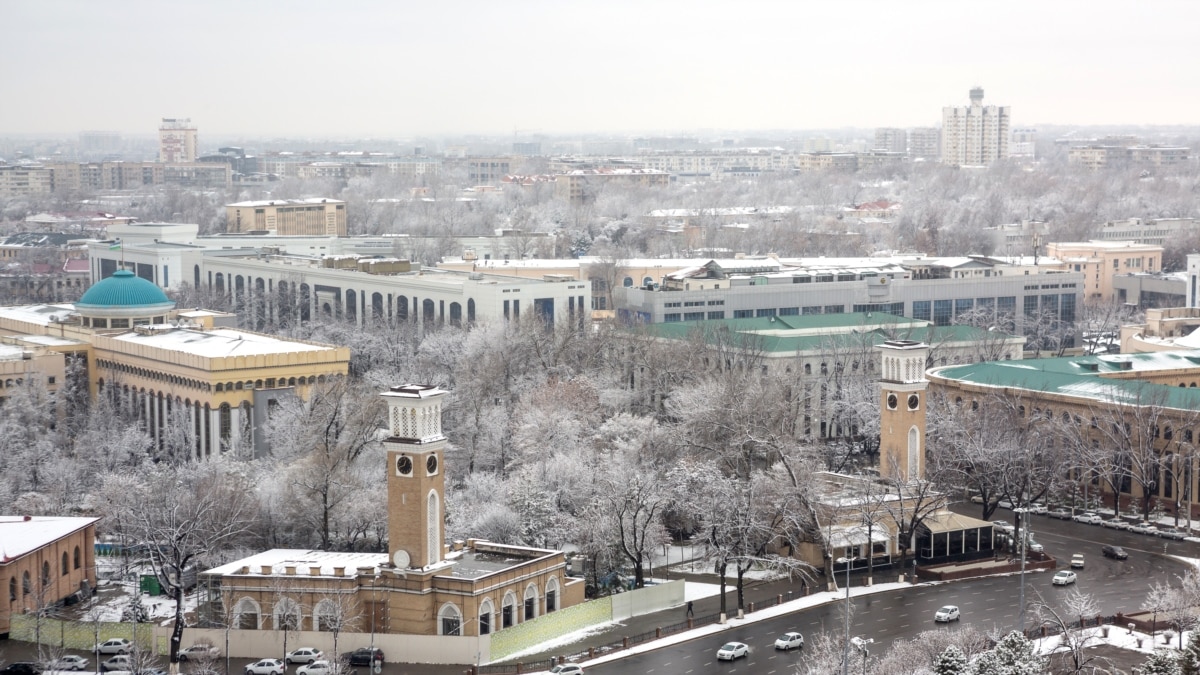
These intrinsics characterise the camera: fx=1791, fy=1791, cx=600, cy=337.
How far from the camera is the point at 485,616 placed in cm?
4956

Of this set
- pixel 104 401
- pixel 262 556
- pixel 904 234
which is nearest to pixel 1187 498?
pixel 262 556

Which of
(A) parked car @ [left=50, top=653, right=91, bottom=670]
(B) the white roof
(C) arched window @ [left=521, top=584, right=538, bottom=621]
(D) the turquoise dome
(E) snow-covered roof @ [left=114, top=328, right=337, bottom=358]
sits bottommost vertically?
(A) parked car @ [left=50, top=653, right=91, bottom=670]

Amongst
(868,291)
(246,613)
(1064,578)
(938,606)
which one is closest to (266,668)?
(246,613)

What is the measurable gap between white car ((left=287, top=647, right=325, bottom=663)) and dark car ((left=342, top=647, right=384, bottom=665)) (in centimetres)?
72

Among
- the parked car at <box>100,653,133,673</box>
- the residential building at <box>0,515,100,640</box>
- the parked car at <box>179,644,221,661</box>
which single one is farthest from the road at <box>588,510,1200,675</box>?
the residential building at <box>0,515,100,640</box>

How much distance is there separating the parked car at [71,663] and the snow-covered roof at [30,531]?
181 inches

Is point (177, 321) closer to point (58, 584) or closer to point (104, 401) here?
point (104, 401)

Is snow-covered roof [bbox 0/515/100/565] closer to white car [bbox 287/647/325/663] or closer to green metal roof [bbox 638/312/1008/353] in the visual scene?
white car [bbox 287/647/325/663]

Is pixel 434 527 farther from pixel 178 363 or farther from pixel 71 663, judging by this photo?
pixel 178 363

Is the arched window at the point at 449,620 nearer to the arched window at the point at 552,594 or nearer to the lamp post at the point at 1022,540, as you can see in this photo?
Result: the arched window at the point at 552,594

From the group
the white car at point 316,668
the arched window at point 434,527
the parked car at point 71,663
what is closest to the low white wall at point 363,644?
the white car at point 316,668

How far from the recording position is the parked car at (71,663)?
47750 mm

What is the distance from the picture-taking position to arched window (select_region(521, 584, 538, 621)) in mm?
51000

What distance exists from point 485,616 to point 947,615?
13390 millimetres
